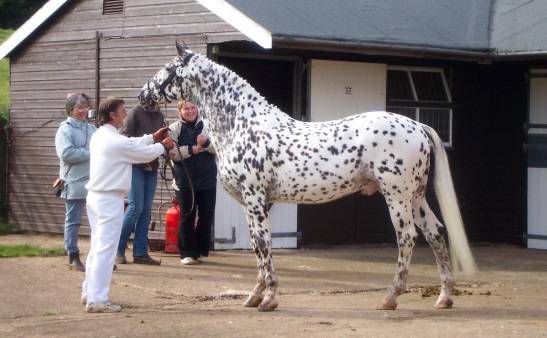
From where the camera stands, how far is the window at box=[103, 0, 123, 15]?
565 inches

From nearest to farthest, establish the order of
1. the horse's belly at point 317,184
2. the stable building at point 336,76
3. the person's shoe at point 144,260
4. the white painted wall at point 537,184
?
the horse's belly at point 317,184 < the person's shoe at point 144,260 < the stable building at point 336,76 < the white painted wall at point 537,184

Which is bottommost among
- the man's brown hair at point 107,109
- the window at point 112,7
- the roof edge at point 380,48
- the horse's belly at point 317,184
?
the horse's belly at point 317,184

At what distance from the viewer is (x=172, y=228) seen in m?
12.6

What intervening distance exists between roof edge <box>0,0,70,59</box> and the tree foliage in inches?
964

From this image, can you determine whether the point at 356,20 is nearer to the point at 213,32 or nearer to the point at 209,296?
the point at 213,32

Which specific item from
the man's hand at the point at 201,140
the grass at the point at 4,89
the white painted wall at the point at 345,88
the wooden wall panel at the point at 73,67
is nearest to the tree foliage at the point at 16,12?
the grass at the point at 4,89

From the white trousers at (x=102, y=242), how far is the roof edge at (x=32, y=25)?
22.1 ft

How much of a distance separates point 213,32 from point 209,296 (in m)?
4.29

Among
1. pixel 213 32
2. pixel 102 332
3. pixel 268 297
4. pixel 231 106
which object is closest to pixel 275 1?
pixel 213 32

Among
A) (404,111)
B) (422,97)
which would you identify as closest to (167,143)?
(404,111)

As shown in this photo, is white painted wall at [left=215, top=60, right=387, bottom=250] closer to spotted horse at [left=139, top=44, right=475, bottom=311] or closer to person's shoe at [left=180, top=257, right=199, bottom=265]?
person's shoe at [left=180, top=257, right=199, bottom=265]

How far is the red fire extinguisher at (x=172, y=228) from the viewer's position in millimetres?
12555

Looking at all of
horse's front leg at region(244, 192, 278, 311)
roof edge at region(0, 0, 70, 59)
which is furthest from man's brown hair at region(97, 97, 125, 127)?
roof edge at region(0, 0, 70, 59)

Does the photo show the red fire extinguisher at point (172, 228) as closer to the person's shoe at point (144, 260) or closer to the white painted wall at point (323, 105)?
the white painted wall at point (323, 105)
